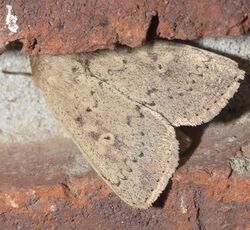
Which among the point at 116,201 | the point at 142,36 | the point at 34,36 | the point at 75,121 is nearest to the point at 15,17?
the point at 34,36

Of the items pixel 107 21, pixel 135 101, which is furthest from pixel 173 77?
pixel 107 21

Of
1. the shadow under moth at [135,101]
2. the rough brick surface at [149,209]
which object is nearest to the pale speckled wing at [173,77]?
the shadow under moth at [135,101]

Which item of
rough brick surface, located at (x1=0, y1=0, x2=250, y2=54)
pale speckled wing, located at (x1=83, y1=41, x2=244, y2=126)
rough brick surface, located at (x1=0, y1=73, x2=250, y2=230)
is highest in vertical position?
rough brick surface, located at (x1=0, y1=0, x2=250, y2=54)

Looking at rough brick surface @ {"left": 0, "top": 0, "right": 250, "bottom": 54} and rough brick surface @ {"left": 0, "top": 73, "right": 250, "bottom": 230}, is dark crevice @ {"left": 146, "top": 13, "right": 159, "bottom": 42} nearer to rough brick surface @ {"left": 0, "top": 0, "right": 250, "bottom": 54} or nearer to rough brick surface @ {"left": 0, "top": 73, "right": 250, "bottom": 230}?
rough brick surface @ {"left": 0, "top": 0, "right": 250, "bottom": 54}

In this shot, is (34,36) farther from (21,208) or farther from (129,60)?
(21,208)

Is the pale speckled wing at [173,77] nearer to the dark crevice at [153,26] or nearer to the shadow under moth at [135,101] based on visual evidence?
the shadow under moth at [135,101]

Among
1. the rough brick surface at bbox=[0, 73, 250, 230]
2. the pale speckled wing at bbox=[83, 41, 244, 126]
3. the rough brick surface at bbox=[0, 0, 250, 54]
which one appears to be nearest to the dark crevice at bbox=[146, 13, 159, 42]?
the rough brick surface at bbox=[0, 0, 250, 54]

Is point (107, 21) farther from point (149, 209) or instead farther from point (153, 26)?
point (149, 209)
